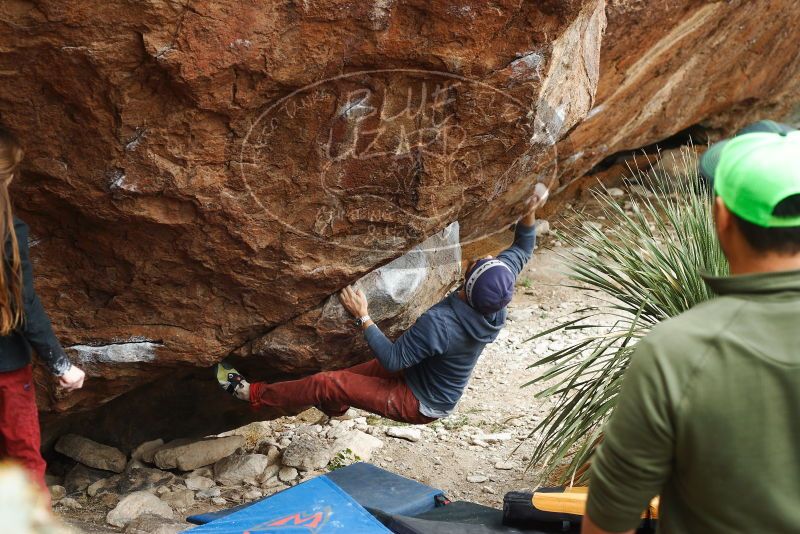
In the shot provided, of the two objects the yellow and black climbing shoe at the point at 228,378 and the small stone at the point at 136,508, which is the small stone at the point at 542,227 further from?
the small stone at the point at 136,508

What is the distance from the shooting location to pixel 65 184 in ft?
11.2

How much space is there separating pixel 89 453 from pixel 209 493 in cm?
81

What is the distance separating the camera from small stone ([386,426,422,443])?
225 inches

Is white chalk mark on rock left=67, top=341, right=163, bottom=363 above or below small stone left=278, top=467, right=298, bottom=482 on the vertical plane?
above

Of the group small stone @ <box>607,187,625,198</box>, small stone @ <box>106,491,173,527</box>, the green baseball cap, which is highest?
the green baseball cap

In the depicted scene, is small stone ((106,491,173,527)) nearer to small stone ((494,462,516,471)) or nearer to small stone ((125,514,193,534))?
small stone ((125,514,193,534))

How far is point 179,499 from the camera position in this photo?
4.84 metres

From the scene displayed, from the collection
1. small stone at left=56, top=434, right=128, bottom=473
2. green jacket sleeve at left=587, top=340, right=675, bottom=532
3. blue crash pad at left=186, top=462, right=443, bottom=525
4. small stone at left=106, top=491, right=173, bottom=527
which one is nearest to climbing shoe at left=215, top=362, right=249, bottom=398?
blue crash pad at left=186, top=462, right=443, bottom=525

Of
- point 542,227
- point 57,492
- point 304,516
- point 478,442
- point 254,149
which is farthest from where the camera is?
point 542,227

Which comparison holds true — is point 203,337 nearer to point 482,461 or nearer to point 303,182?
point 303,182

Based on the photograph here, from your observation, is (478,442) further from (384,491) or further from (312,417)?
(384,491)

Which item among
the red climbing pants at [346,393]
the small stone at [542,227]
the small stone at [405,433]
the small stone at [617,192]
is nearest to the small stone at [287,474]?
the small stone at [405,433]

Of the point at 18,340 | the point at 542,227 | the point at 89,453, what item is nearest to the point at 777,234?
the point at 18,340

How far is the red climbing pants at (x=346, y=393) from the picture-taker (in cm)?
438
